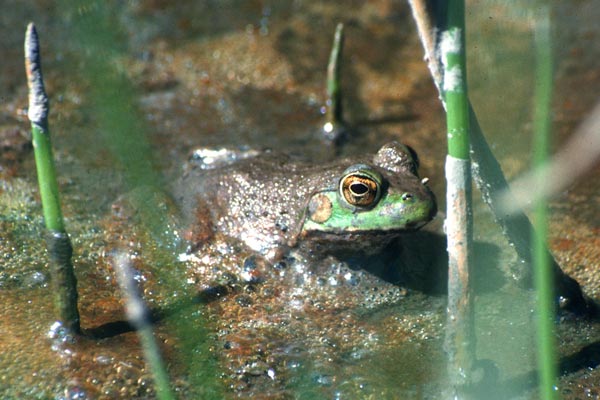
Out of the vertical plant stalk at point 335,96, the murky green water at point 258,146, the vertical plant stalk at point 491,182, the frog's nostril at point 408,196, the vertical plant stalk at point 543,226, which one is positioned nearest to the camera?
the vertical plant stalk at point 543,226

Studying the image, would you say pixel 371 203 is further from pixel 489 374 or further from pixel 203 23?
pixel 203 23

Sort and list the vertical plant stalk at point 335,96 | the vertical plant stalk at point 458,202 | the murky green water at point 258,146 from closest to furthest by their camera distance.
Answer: the vertical plant stalk at point 458,202 → the murky green water at point 258,146 → the vertical plant stalk at point 335,96

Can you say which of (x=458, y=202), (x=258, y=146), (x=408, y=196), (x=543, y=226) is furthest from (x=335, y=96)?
(x=543, y=226)

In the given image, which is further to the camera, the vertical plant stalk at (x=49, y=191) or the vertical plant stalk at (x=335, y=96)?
the vertical plant stalk at (x=335, y=96)

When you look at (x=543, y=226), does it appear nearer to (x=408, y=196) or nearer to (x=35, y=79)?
(x=408, y=196)

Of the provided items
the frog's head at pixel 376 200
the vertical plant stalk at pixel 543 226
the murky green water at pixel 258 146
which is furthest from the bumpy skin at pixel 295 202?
the vertical plant stalk at pixel 543 226

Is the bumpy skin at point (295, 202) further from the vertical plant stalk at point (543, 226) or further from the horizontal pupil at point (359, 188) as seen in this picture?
the vertical plant stalk at point (543, 226)

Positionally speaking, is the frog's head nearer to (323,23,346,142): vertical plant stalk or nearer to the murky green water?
the murky green water
